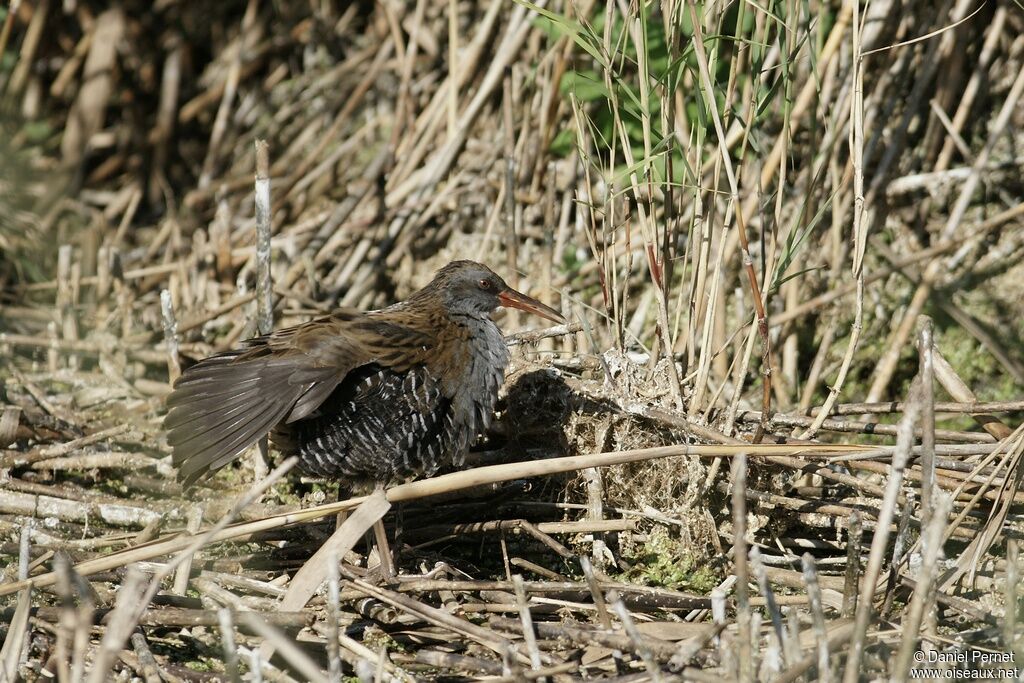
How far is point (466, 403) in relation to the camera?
3.76 m

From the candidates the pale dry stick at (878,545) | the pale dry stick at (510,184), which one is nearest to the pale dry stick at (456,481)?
the pale dry stick at (878,545)

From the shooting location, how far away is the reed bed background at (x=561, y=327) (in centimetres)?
315

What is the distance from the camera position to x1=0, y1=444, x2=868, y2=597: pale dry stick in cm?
307

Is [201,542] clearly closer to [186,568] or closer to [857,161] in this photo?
[186,568]

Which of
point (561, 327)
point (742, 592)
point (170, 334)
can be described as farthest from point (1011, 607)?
point (170, 334)

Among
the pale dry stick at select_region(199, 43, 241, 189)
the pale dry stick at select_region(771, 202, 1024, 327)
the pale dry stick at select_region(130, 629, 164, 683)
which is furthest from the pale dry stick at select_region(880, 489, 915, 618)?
the pale dry stick at select_region(199, 43, 241, 189)

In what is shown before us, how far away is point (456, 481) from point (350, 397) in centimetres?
57

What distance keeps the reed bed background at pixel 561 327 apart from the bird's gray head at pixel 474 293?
21cm

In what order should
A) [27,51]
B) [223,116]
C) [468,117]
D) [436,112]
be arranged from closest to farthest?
[468,117] → [436,112] → [27,51] → [223,116]

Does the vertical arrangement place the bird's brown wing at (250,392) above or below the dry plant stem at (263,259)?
below

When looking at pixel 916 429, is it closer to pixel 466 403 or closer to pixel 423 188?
pixel 466 403

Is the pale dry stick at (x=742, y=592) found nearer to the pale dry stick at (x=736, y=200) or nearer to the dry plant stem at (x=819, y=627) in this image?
the dry plant stem at (x=819, y=627)

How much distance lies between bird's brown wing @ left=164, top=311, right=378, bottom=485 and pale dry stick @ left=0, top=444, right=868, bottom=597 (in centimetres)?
29

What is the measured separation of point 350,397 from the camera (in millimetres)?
3652
